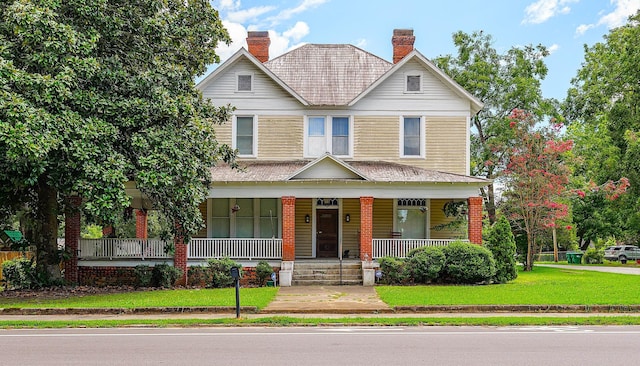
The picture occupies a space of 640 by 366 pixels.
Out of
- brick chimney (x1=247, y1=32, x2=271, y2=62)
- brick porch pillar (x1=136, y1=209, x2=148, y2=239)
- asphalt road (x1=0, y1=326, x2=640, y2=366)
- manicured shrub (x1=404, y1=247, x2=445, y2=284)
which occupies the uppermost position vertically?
brick chimney (x1=247, y1=32, x2=271, y2=62)

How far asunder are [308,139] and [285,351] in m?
16.3

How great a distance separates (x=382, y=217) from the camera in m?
25.2

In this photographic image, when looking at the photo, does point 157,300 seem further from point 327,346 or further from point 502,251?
point 502,251

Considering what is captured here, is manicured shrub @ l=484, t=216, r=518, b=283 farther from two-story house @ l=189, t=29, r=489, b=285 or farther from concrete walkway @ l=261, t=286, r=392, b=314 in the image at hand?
concrete walkway @ l=261, t=286, r=392, b=314

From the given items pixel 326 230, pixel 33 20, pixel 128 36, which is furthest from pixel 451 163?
pixel 33 20

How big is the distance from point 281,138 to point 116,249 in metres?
7.57

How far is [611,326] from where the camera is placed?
12508 mm

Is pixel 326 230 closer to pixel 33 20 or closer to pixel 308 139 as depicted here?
pixel 308 139

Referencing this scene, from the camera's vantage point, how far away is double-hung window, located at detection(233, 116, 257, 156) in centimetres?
2488

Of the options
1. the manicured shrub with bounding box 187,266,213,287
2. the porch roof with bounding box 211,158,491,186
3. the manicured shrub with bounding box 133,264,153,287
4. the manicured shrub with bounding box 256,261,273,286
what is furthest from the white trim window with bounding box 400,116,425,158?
the manicured shrub with bounding box 133,264,153,287

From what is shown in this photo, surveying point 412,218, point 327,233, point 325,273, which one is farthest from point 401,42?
point 325,273

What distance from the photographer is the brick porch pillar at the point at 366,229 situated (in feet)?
71.7

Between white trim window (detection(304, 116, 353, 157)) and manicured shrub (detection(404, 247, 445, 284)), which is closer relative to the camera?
manicured shrub (detection(404, 247, 445, 284))

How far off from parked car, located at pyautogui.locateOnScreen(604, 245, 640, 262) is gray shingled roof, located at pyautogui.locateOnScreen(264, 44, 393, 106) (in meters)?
32.0
